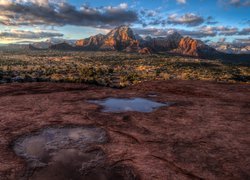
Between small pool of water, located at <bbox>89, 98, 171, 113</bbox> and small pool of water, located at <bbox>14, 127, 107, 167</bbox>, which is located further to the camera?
small pool of water, located at <bbox>89, 98, 171, 113</bbox>

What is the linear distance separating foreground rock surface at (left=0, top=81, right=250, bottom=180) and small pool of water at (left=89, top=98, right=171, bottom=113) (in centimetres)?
74

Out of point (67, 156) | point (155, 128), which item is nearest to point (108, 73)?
point (155, 128)

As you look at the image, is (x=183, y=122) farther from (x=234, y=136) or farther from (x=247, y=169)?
(x=247, y=169)

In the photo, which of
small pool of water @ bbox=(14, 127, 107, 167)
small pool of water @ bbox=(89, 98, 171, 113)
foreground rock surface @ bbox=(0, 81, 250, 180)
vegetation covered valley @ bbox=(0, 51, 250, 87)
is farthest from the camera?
vegetation covered valley @ bbox=(0, 51, 250, 87)

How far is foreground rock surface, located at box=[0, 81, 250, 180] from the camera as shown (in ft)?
30.7

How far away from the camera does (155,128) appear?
13664 millimetres

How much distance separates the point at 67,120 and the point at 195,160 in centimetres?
723

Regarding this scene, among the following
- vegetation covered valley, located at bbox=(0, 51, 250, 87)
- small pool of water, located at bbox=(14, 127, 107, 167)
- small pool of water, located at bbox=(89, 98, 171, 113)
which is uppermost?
small pool of water, located at bbox=(14, 127, 107, 167)

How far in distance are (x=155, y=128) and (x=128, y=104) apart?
5.67 meters

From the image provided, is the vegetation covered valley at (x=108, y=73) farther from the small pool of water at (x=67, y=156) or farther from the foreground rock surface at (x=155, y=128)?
the small pool of water at (x=67, y=156)

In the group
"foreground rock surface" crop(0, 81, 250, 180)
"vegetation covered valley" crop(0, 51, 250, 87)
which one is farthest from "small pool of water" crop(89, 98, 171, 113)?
"vegetation covered valley" crop(0, 51, 250, 87)

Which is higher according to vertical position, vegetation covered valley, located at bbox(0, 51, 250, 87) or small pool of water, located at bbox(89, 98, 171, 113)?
small pool of water, located at bbox(89, 98, 171, 113)

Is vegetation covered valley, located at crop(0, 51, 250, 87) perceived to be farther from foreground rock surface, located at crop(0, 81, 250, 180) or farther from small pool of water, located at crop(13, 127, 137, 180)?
small pool of water, located at crop(13, 127, 137, 180)

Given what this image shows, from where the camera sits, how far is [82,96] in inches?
830
